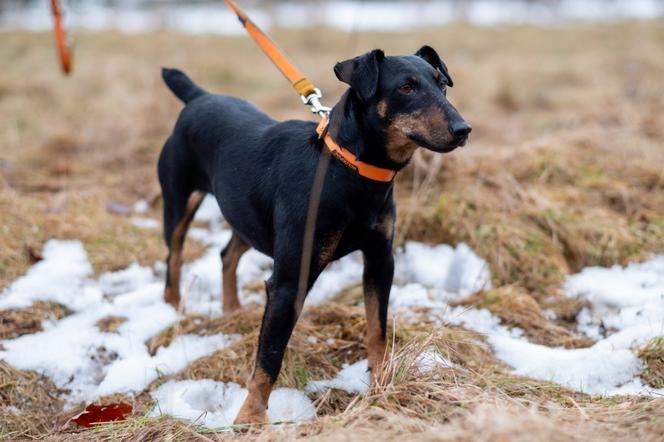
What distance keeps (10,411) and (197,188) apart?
60.4 inches

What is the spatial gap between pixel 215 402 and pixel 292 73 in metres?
1.67

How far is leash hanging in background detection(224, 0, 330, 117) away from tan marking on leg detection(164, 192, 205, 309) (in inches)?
38.2

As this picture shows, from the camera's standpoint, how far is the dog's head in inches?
103

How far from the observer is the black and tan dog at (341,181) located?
274 cm

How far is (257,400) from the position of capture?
111 inches

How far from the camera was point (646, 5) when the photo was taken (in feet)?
106

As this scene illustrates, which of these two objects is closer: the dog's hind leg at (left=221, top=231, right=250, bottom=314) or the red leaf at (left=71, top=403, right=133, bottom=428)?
the red leaf at (left=71, top=403, right=133, bottom=428)

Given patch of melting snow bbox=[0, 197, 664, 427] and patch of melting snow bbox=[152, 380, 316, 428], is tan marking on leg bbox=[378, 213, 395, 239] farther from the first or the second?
patch of melting snow bbox=[152, 380, 316, 428]

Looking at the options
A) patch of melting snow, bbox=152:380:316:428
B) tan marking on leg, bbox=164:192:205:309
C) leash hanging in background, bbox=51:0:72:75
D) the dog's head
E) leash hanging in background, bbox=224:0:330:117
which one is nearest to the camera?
the dog's head

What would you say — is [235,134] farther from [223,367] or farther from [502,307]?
[502,307]

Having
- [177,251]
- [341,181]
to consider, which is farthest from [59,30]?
[341,181]

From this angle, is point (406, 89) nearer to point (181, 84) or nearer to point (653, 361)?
point (653, 361)

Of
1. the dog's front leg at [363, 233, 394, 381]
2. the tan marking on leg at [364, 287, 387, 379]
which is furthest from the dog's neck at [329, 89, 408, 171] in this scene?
the tan marking on leg at [364, 287, 387, 379]

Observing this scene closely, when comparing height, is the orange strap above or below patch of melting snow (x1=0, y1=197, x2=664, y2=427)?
above
